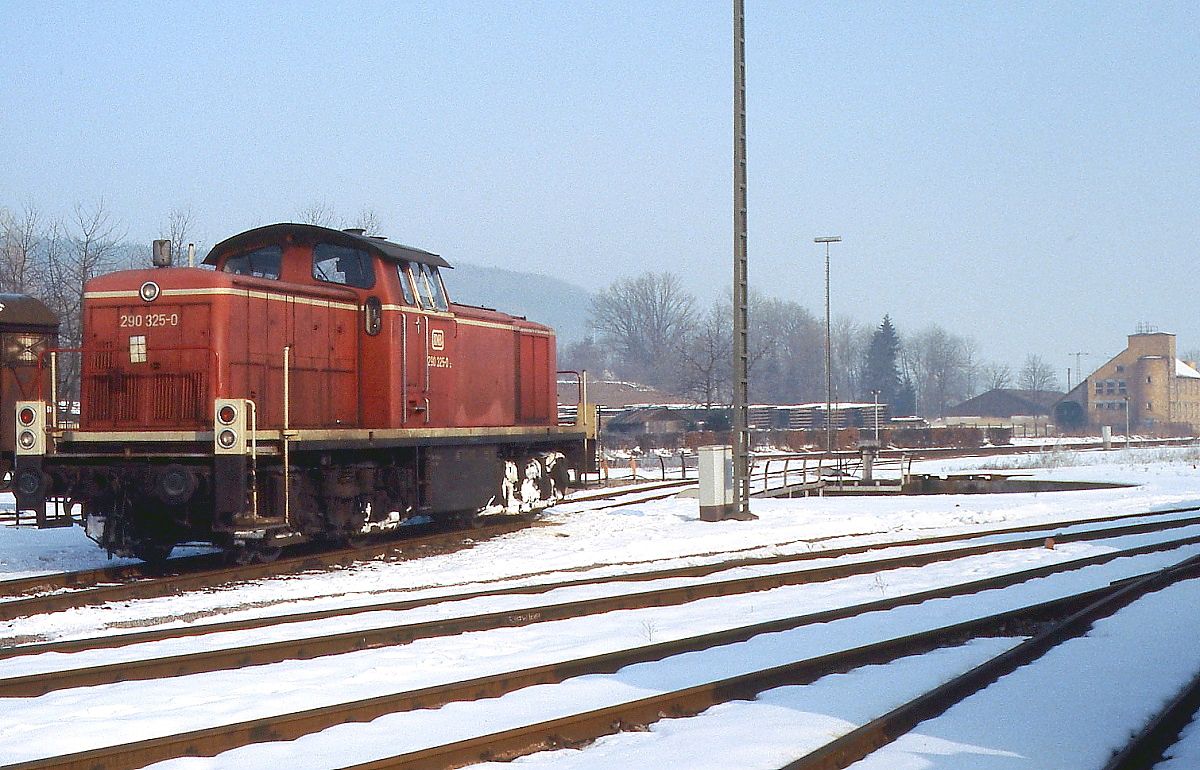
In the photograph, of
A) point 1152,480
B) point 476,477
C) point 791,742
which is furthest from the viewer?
point 1152,480

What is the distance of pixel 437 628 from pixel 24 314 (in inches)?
494

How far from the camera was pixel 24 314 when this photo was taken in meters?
17.6

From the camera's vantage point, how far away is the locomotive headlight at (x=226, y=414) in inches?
449

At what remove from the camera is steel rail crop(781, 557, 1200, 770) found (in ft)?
16.7

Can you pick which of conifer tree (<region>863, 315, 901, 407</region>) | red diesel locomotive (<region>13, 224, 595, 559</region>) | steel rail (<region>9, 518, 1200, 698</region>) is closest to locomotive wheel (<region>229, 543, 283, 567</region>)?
red diesel locomotive (<region>13, 224, 595, 559</region>)

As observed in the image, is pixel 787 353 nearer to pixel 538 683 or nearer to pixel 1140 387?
pixel 1140 387

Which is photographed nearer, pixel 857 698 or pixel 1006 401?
pixel 857 698

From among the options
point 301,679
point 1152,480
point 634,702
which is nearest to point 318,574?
point 301,679

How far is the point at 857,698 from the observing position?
20.4 feet

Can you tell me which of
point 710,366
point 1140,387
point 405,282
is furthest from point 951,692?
point 1140,387

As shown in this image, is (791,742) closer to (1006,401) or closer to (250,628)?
(250,628)

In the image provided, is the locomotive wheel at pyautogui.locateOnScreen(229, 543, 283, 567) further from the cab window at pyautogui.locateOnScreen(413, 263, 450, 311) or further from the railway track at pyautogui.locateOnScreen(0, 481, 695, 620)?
the cab window at pyautogui.locateOnScreen(413, 263, 450, 311)

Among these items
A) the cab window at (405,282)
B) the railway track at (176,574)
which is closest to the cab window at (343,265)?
the cab window at (405,282)

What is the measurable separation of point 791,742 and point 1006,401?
11690 cm
